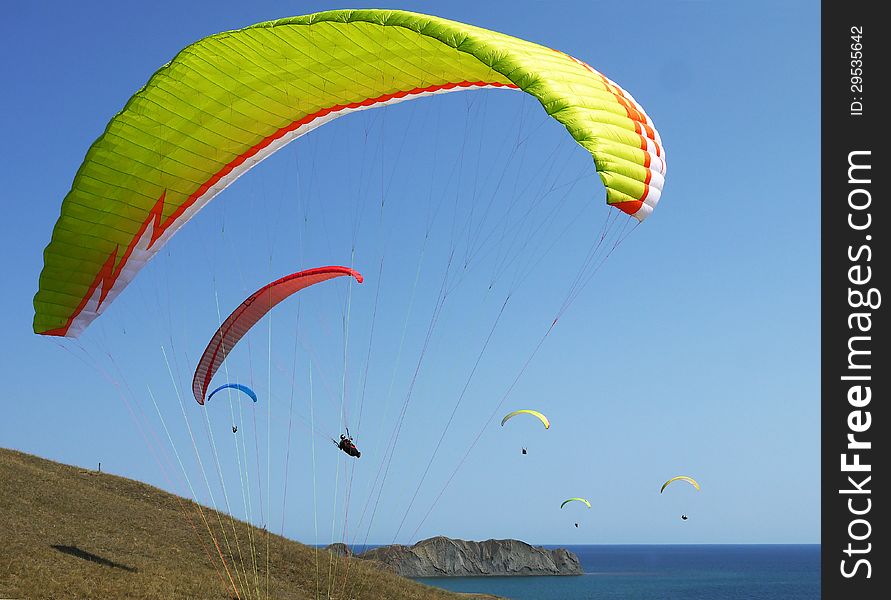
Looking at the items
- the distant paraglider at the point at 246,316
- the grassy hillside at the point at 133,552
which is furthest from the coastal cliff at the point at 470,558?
the distant paraglider at the point at 246,316

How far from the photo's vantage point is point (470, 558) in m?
74.9

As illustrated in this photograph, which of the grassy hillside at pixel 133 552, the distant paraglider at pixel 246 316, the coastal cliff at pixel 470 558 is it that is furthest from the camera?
the coastal cliff at pixel 470 558

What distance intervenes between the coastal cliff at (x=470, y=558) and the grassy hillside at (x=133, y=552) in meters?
42.3

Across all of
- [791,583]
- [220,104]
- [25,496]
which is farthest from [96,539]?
[791,583]

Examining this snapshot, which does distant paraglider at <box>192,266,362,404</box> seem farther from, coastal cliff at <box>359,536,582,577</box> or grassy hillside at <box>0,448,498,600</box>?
coastal cliff at <box>359,536,582,577</box>

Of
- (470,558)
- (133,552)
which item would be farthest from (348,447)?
(470,558)

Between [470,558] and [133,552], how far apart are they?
59523mm

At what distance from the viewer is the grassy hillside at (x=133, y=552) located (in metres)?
15.2

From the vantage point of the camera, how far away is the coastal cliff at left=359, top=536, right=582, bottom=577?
69375 millimetres

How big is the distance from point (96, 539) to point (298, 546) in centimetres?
636

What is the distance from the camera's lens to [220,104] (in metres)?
10.2

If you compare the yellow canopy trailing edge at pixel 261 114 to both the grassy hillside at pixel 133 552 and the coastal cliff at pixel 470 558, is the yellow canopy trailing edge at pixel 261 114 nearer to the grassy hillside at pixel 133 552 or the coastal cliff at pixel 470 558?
the grassy hillside at pixel 133 552

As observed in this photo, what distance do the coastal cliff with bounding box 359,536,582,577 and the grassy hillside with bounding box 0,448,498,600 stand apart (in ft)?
139
